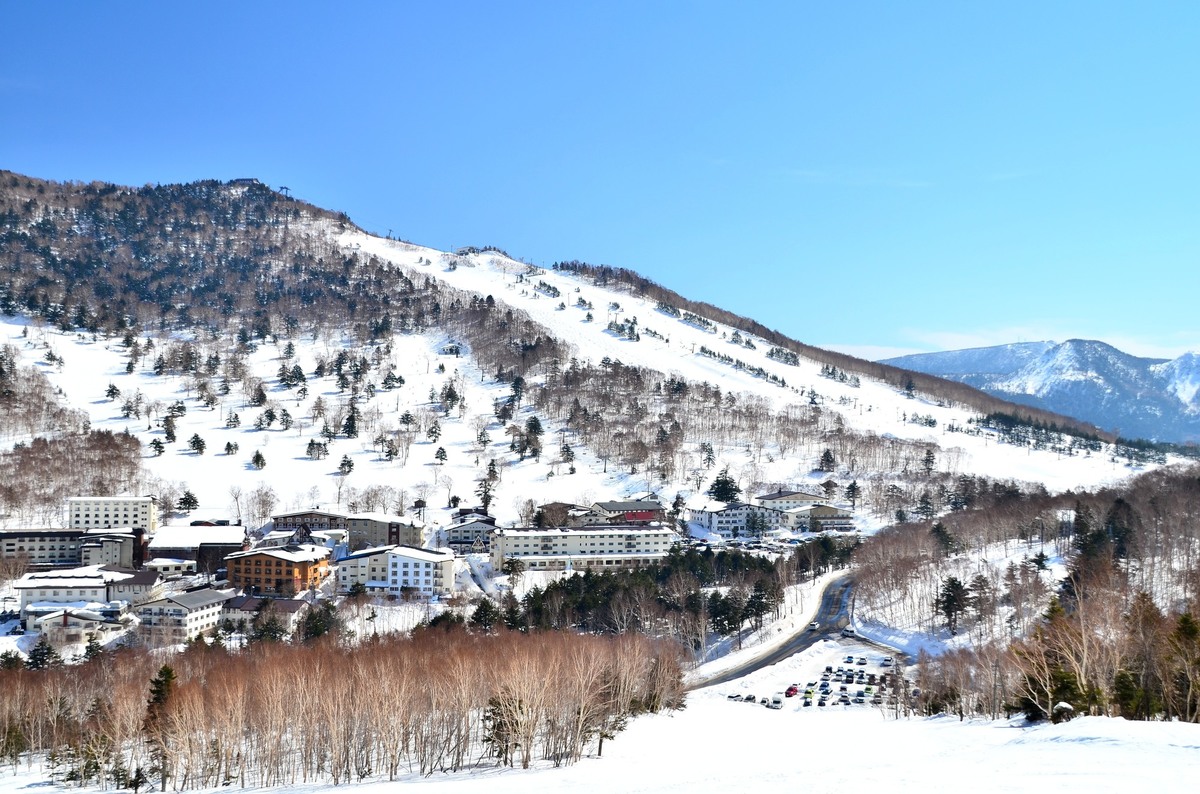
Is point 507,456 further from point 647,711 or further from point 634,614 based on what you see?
point 647,711

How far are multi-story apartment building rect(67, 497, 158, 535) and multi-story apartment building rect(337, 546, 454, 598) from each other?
25569 millimetres

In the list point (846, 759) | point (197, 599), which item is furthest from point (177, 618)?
point (846, 759)

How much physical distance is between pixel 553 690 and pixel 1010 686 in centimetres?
1973

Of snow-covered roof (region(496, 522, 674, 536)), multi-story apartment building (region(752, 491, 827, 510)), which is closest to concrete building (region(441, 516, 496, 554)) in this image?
snow-covered roof (region(496, 522, 674, 536))

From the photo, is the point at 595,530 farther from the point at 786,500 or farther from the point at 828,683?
the point at 828,683

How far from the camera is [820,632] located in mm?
56969

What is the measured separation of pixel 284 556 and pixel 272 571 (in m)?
1.60

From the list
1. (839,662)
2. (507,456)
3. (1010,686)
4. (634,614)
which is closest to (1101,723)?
(1010,686)

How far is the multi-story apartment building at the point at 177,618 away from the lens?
50750 mm

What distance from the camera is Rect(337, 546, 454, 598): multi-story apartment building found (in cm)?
6272

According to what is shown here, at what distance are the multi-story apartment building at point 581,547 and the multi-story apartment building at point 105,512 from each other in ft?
114

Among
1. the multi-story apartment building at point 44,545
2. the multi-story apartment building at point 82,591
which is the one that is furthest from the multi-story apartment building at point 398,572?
the multi-story apartment building at point 44,545

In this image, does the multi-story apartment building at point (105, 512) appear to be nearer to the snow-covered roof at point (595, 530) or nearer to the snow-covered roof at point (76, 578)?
the snow-covered roof at point (76, 578)

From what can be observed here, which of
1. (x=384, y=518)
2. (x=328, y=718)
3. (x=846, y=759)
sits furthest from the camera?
(x=384, y=518)
